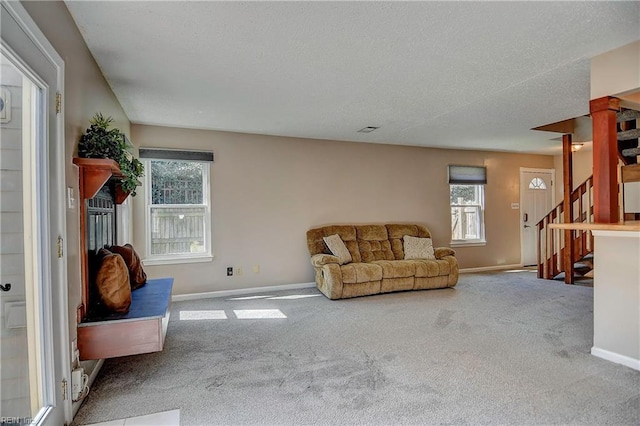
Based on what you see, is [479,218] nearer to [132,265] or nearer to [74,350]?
[132,265]

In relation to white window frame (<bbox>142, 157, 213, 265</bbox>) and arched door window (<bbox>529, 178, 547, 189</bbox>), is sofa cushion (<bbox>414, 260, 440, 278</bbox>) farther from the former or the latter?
arched door window (<bbox>529, 178, 547, 189</bbox>)

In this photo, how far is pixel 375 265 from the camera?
15.7 ft

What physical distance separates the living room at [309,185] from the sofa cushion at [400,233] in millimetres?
262

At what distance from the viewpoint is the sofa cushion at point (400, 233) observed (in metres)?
5.52

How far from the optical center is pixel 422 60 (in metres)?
2.68

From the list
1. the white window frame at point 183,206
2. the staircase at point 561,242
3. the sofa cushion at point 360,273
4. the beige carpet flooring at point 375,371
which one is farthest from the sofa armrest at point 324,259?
the staircase at point 561,242

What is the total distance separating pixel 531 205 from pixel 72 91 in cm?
756

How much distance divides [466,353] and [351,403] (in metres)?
1.20

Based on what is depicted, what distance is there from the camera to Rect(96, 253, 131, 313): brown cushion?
2285 millimetres

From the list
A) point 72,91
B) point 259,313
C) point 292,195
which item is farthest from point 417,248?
point 72,91

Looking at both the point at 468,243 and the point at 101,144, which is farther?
the point at 468,243

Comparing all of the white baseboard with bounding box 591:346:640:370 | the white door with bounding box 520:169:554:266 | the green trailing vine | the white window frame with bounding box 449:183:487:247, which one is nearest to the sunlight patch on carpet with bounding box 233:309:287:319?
the green trailing vine

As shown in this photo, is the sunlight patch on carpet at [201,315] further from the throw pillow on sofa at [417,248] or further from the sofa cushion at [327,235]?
the throw pillow on sofa at [417,248]

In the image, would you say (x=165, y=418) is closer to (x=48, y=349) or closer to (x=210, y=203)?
(x=48, y=349)
